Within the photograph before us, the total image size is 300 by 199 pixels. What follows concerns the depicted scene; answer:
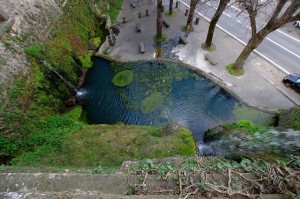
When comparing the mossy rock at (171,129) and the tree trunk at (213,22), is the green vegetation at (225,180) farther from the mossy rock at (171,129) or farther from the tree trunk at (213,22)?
the tree trunk at (213,22)

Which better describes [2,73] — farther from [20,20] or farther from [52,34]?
[52,34]

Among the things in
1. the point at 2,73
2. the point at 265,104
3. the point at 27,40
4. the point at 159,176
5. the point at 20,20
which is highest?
the point at 20,20

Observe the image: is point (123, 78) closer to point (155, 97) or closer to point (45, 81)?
point (155, 97)

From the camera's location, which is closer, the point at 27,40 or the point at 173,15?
the point at 27,40

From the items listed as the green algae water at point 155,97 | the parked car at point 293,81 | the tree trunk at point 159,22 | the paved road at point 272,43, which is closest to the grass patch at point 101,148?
the green algae water at point 155,97

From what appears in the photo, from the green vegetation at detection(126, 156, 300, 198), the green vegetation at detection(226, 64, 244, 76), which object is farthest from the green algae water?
the green vegetation at detection(126, 156, 300, 198)

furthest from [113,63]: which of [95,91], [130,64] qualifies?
[95,91]
